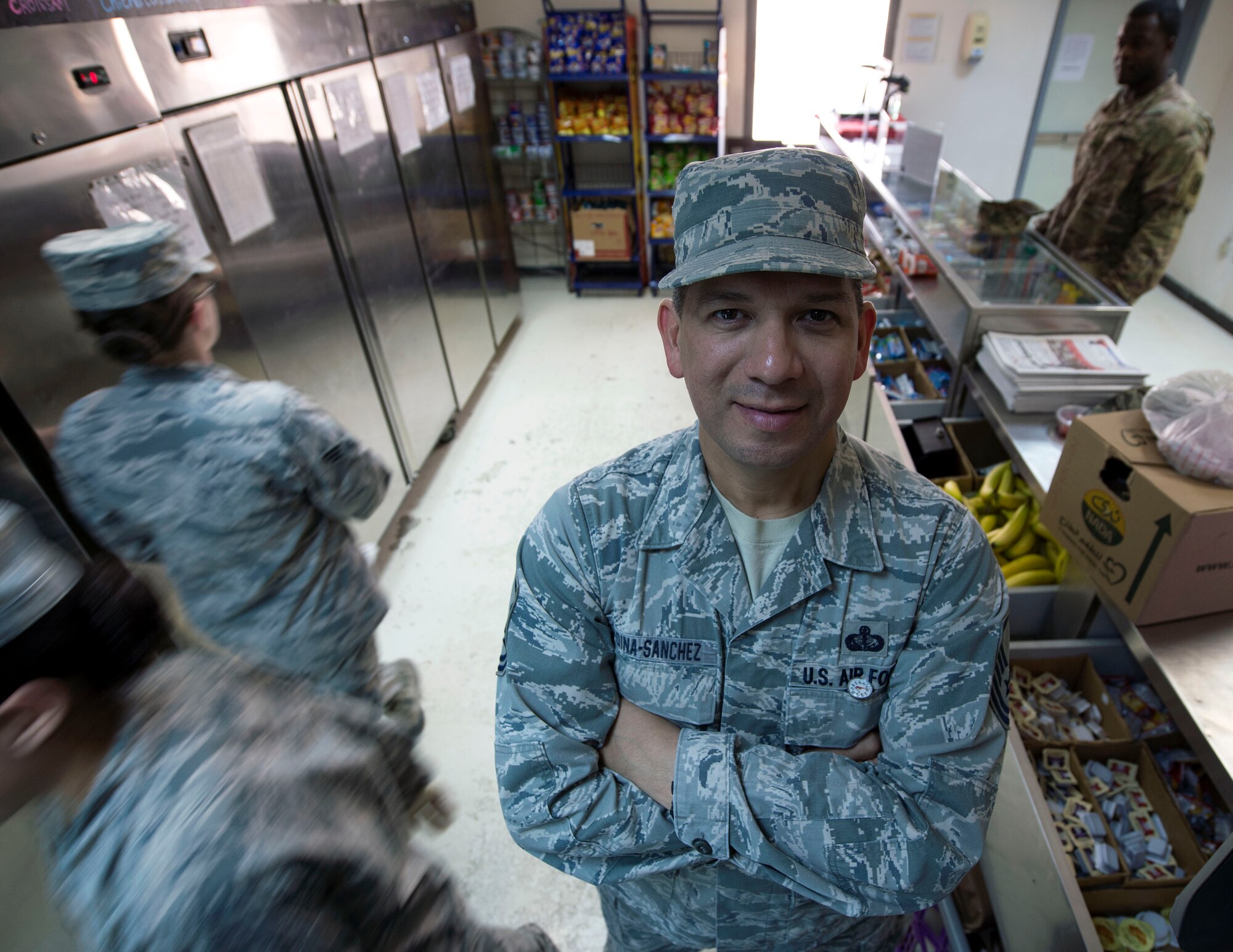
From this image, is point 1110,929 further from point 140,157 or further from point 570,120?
point 570,120

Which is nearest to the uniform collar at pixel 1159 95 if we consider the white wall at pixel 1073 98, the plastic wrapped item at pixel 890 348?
the plastic wrapped item at pixel 890 348

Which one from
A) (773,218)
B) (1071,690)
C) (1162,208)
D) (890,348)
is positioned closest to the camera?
(773,218)

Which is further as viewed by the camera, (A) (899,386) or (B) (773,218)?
(A) (899,386)

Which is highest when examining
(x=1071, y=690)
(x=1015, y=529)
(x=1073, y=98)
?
(x=1073, y=98)

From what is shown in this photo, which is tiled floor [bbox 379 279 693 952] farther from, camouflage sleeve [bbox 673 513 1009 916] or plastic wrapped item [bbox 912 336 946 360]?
plastic wrapped item [bbox 912 336 946 360]

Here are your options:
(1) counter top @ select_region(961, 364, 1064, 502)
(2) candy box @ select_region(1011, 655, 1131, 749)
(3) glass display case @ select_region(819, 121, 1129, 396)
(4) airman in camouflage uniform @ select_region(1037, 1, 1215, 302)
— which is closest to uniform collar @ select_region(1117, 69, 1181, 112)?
(4) airman in camouflage uniform @ select_region(1037, 1, 1215, 302)

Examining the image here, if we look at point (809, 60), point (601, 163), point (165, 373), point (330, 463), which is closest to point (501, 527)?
point (330, 463)

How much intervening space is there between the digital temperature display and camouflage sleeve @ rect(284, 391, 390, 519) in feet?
3.00

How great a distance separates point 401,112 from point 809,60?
3.64m

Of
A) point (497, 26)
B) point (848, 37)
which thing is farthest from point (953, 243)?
point (497, 26)

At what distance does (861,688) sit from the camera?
3.28 feet

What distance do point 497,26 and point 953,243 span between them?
165 inches

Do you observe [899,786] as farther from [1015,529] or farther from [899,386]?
[899,386]

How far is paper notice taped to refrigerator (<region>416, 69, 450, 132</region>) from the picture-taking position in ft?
11.9
